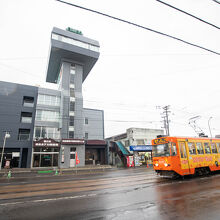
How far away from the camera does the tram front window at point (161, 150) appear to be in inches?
443

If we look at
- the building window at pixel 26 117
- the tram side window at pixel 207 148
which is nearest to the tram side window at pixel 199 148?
the tram side window at pixel 207 148

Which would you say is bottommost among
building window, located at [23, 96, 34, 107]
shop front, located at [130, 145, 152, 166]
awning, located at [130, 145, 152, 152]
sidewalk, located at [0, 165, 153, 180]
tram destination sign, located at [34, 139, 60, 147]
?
sidewalk, located at [0, 165, 153, 180]

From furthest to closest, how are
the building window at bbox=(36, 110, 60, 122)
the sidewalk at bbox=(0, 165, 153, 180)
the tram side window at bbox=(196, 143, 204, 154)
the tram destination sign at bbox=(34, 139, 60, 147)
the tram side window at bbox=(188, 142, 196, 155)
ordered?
the building window at bbox=(36, 110, 60, 122) < the tram destination sign at bbox=(34, 139, 60, 147) < the sidewalk at bbox=(0, 165, 153, 180) < the tram side window at bbox=(196, 143, 204, 154) < the tram side window at bbox=(188, 142, 196, 155)

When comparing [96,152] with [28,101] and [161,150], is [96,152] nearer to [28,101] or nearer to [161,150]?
[28,101]

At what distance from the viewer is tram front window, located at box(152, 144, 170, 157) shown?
11.3 metres

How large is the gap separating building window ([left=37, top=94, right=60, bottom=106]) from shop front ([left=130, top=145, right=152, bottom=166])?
1967 centimetres

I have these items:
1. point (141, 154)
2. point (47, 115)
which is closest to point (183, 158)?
point (141, 154)

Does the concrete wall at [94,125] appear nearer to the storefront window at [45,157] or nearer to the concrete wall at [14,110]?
the storefront window at [45,157]

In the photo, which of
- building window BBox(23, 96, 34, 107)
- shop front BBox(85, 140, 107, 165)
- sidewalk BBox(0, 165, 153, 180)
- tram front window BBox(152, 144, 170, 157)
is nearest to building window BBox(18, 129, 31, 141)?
building window BBox(23, 96, 34, 107)

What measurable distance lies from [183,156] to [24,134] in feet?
96.4

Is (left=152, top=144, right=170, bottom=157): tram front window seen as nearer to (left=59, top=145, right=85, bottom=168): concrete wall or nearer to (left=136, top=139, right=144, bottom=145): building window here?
(left=59, top=145, right=85, bottom=168): concrete wall

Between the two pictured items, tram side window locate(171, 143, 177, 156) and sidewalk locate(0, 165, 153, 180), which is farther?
sidewalk locate(0, 165, 153, 180)

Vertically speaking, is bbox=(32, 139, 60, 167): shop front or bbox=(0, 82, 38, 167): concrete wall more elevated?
bbox=(0, 82, 38, 167): concrete wall

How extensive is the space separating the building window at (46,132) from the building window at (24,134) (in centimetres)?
173
